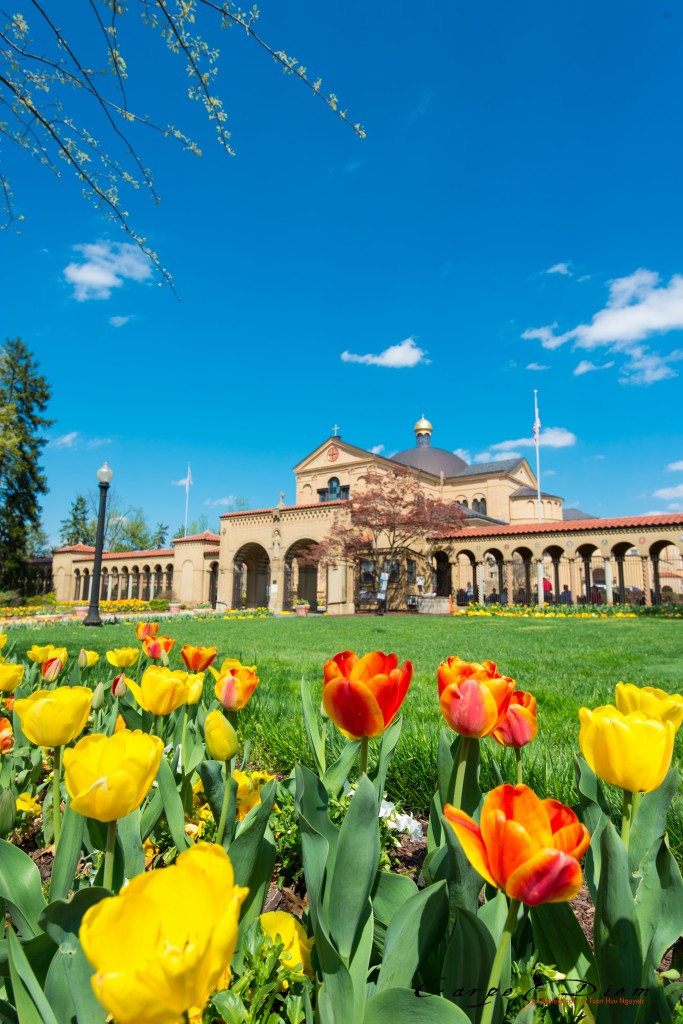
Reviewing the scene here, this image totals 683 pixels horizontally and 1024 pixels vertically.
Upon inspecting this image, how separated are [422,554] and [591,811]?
97.0ft

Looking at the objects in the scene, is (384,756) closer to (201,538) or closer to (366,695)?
(366,695)

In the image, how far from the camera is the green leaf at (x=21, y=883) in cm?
91

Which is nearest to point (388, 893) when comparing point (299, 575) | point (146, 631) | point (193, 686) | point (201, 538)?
point (193, 686)

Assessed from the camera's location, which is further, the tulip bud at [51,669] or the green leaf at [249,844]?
the tulip bud at [51,669]

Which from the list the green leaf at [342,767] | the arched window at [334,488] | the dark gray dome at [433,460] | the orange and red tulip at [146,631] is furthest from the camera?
the dark gray dome at [433,460]

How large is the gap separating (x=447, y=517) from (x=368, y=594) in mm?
5689

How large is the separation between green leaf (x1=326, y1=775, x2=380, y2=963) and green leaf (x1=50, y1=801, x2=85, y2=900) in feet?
1.48

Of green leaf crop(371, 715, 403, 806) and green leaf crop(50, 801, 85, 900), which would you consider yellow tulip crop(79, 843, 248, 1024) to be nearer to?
green leaf crop(50, 801, 85, 900)

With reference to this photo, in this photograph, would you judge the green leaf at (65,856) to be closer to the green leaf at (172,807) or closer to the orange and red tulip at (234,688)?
the green leaf at (172,807)

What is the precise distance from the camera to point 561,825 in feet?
2.16

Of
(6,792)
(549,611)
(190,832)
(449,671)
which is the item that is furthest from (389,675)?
(549,611)

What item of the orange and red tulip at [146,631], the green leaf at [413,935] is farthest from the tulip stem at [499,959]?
the orange and red tulip at [146,631]

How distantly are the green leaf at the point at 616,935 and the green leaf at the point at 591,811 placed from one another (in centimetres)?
22

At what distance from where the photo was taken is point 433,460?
48219 mm
